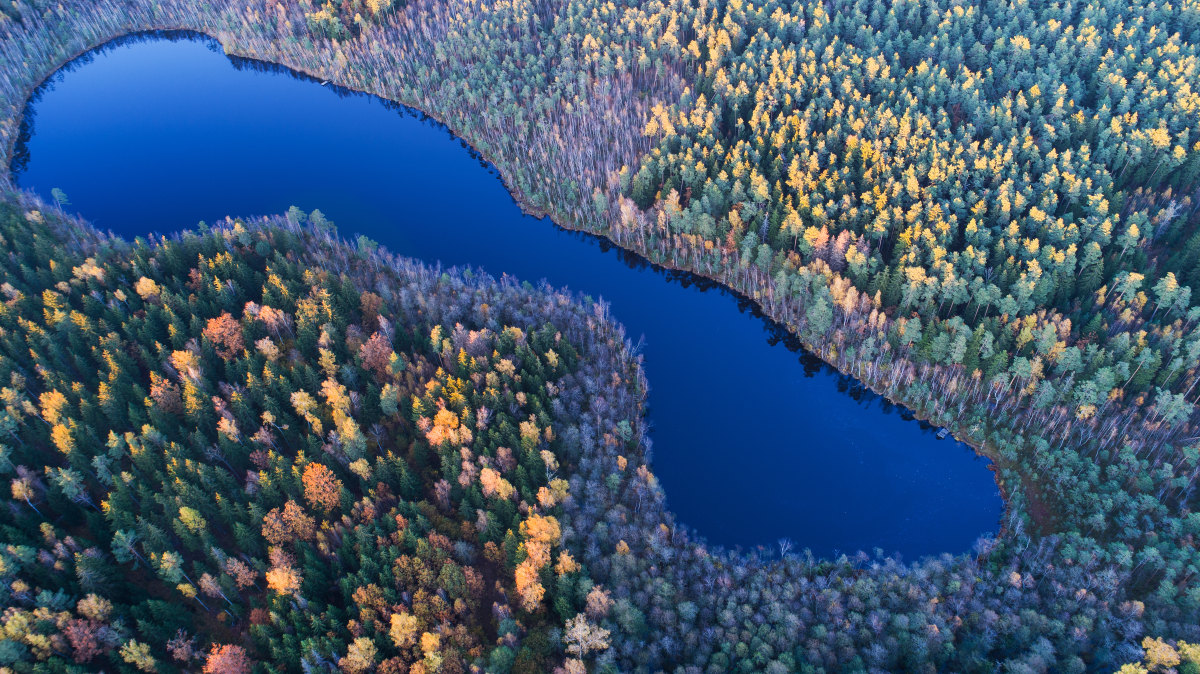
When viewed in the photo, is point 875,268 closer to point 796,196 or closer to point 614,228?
point 796,196

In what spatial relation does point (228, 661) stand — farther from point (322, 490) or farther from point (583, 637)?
point (583, 637)

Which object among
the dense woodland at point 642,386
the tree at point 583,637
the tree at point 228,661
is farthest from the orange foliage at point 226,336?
the tree at point 583,637

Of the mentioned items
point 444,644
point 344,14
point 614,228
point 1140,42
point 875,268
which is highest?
point 344,14

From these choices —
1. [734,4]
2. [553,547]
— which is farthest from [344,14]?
[553,547]

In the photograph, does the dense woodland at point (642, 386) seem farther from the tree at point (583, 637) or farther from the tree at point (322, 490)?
the tree at point (322, 490)

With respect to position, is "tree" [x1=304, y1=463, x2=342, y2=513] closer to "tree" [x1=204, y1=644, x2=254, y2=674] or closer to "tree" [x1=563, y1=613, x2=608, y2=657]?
"tree" [x1=204, y1=644, x2=254, y2=674]

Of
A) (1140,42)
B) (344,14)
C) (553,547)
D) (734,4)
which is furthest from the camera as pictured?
(344,14)

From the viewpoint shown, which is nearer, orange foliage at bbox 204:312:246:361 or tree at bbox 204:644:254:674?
tree at bbox 204:644:254:674

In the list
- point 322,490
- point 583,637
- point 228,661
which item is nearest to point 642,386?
point 583,637

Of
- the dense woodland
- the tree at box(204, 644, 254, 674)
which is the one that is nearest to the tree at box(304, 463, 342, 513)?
the dense woodland
